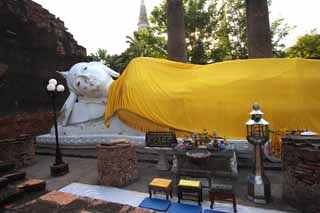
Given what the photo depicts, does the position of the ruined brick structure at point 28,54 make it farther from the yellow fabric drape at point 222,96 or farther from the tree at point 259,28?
the tree at point 259,28

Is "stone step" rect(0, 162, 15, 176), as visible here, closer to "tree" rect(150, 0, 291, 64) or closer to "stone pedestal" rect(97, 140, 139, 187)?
"stone pedestal" rect(97, 140, 139, 187)

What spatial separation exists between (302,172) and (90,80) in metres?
4.63

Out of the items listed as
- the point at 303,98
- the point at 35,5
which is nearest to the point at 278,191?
the point at 303,98

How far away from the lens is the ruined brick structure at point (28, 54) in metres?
5.51

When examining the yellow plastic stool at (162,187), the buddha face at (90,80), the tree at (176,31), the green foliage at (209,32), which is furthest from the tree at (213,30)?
the yellow plastic stool at (162,187)

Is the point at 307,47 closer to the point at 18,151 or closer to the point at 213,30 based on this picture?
the point at 213,30

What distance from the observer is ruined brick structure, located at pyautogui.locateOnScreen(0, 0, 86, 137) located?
5508mm

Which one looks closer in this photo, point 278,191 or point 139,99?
point 278,191

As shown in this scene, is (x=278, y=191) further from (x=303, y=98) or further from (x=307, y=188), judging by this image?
(x=303, y=98)

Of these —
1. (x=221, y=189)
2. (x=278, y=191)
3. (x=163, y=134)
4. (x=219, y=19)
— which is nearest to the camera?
(x=221, y=189)

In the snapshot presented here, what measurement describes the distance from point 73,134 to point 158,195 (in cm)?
345

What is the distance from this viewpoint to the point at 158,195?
264 centimetres

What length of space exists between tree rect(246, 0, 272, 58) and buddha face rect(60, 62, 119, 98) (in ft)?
13.4

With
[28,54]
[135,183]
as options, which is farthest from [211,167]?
[28,54]
